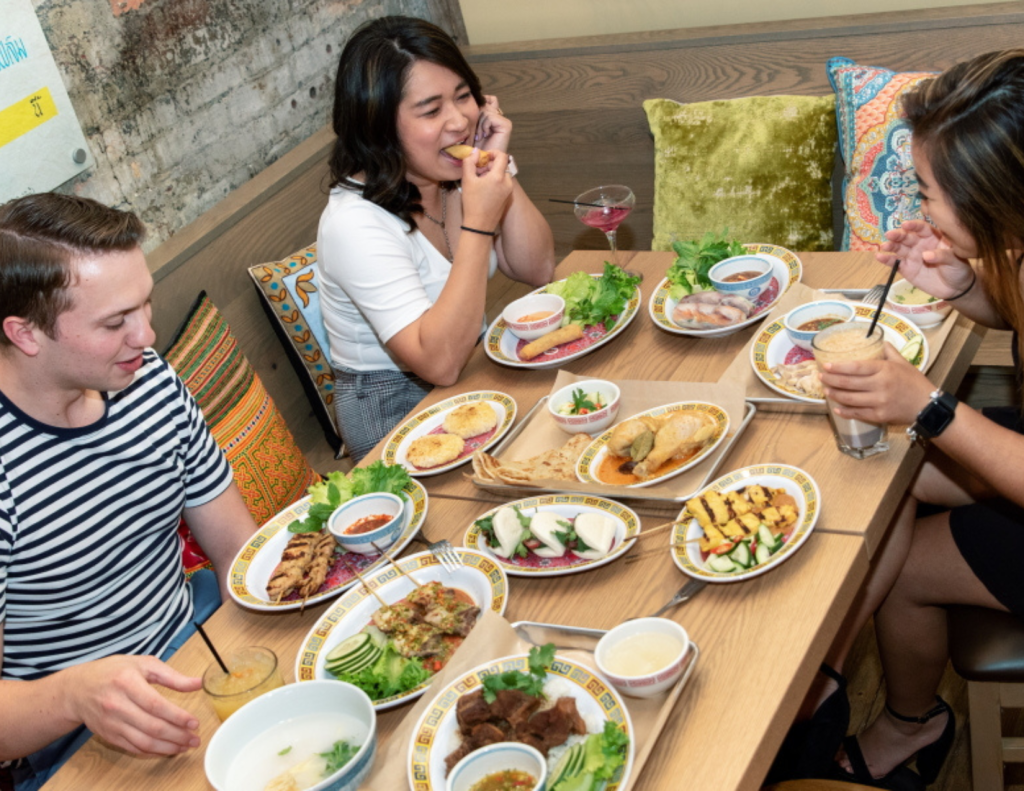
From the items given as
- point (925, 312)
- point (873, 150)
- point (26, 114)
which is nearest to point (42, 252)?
point (26, 114)

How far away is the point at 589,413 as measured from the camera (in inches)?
72.3

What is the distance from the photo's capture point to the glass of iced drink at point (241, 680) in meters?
1.36

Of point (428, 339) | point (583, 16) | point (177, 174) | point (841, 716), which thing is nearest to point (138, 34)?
point (177, 174)

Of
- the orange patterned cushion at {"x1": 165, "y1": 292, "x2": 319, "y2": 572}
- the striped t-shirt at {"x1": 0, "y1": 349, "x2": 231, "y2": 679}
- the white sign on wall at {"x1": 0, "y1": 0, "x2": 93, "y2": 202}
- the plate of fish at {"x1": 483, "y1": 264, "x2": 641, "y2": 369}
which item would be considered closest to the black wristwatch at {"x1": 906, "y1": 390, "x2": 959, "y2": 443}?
the plate of fish at {"x1": 483, "y1": 264, "x2": 641, "y2": 369}

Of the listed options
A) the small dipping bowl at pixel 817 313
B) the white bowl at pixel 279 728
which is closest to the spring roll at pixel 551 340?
the small dipping bowl at pixel 817 313

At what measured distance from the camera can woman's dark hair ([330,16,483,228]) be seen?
233cm

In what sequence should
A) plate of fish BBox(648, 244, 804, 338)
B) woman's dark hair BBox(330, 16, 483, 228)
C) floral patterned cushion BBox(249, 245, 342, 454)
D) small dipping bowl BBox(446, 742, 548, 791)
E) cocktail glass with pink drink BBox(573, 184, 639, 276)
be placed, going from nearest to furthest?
small dipping bowl BBox(446, 742, 548, 791)
plate of fish BBox(648, 244, 804, 338)
woman's dark hair BBox(330, 16, 483, 228)
cocktail glass with pink drink BBox(573, 184, 639, 276)
floral patterned cushion BBox(249, 245, 342, 454)

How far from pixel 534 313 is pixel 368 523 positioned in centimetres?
78

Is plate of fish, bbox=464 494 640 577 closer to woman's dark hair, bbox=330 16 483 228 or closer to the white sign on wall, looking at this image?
woman's dark hair, bbox=330 16 483 228

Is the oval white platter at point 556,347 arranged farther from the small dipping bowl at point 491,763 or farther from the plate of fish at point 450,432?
the small dipping bowl at point 491,763

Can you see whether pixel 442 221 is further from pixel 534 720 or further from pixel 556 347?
pixel 534 720

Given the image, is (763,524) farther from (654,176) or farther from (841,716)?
(654,176)

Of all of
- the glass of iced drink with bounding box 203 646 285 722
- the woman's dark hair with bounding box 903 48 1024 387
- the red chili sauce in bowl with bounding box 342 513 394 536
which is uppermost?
the woman's dark hair with bounding box 903 48 1024 387

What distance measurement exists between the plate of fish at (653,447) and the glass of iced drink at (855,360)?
191 mm
